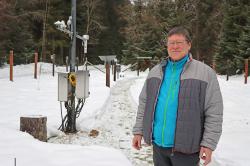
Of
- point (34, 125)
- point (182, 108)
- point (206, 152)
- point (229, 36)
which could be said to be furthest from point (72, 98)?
point (229, 36)

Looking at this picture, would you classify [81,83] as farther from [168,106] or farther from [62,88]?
[168,106]

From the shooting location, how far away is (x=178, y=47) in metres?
2.96

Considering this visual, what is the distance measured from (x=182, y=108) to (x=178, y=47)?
49 cm

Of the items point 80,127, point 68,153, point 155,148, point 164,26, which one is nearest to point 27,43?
point 164,26

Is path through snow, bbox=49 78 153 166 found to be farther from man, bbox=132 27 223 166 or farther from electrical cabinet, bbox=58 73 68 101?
man, bbox=132 27 223 166

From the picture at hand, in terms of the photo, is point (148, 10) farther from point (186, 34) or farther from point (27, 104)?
point (186, 34)

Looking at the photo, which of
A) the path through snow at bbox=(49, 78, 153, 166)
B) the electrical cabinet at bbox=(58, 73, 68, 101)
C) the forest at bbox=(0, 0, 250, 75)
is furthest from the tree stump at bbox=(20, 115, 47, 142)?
the forest at bbox=(0, 0, 250, 75)

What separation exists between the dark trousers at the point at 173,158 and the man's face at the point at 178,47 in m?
0.74

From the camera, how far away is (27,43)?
96.5 feet

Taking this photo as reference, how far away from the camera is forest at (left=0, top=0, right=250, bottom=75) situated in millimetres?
24656

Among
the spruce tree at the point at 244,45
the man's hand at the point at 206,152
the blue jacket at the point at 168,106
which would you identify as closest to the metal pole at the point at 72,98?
the blue jacket at the point at 168,106

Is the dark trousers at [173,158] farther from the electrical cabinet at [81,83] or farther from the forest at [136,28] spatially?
the forest at [136,28]

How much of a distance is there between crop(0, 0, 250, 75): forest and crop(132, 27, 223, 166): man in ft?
63.1

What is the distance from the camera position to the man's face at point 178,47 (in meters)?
2.95
